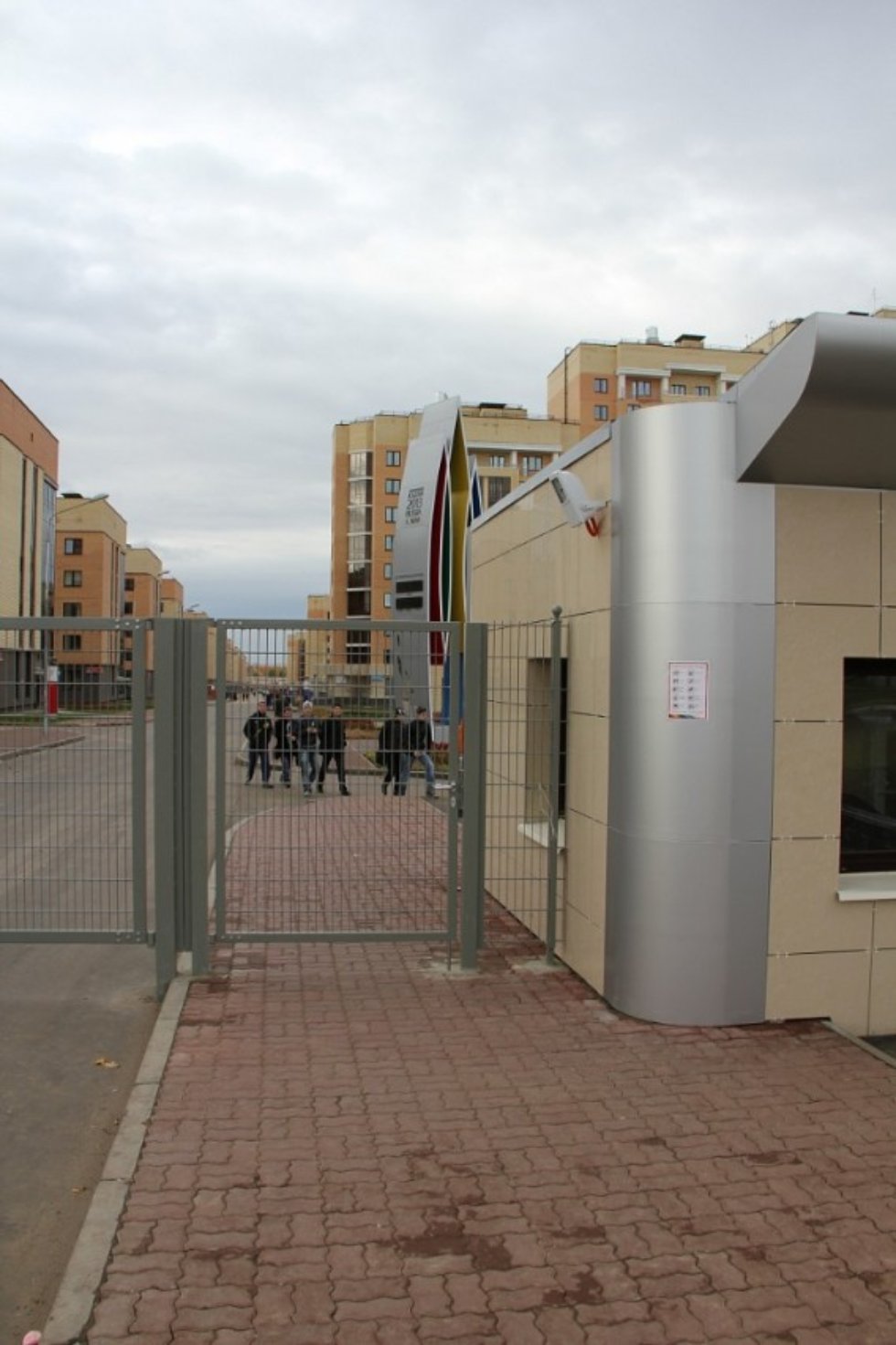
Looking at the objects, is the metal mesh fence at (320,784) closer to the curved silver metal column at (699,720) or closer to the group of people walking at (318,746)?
the group of people walking at (318,746)

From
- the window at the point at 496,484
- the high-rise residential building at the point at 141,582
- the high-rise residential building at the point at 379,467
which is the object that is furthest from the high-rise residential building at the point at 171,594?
the window at the point at 496,484

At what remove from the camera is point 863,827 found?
5.80 metres

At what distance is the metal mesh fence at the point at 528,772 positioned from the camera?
657 centimetres

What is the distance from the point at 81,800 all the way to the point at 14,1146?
2.17 metres

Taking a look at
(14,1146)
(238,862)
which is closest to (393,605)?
(238,862)

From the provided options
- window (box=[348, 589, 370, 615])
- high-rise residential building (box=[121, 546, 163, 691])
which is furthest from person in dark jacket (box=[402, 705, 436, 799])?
high-rise residential building (box=[121, 546, 163, 691])

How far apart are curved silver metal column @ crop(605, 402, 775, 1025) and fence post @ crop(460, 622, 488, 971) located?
116 cm

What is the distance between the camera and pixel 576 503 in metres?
5.73

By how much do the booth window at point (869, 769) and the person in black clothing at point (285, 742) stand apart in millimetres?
3119

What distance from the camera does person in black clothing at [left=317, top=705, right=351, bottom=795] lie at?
630 cm

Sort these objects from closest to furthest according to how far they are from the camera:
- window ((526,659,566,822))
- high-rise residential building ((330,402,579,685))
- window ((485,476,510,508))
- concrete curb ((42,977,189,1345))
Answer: concrete curb ((42,977,189,1345)) < window ((526,659,566,822)) < window ((485,476,510,508)) < high-rise residential building ((330,402,579,685))

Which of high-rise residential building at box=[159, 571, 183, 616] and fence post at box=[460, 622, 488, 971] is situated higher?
high-rise residential building at box=[159, 571, 183, 616]

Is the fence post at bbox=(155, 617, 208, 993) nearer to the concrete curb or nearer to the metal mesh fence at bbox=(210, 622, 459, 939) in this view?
the metal mesh fence at bbox=(210, 622, 459, 939)

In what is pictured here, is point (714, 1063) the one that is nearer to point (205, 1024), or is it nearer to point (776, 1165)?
point (776, 1165)
